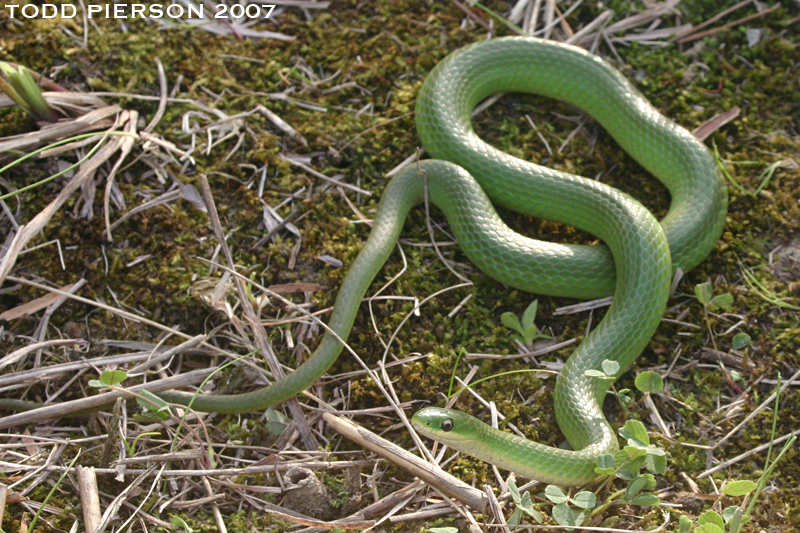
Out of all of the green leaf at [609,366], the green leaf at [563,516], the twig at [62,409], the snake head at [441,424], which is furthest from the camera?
the twig at [62,409]

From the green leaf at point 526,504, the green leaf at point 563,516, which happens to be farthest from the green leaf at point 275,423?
the green leaf at point 563,516

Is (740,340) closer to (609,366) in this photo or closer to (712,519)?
(609,366)

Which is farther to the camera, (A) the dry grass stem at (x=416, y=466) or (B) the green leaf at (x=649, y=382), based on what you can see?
(B) the green leaf at (x=649, y=382)

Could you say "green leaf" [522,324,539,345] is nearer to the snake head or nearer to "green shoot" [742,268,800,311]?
the snake head

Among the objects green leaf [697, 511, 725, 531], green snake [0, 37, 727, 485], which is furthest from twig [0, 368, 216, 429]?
green leaf [697, 511, 725, 531]

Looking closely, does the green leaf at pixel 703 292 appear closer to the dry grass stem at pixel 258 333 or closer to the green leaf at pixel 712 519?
the green leaf at pixel 712 519
